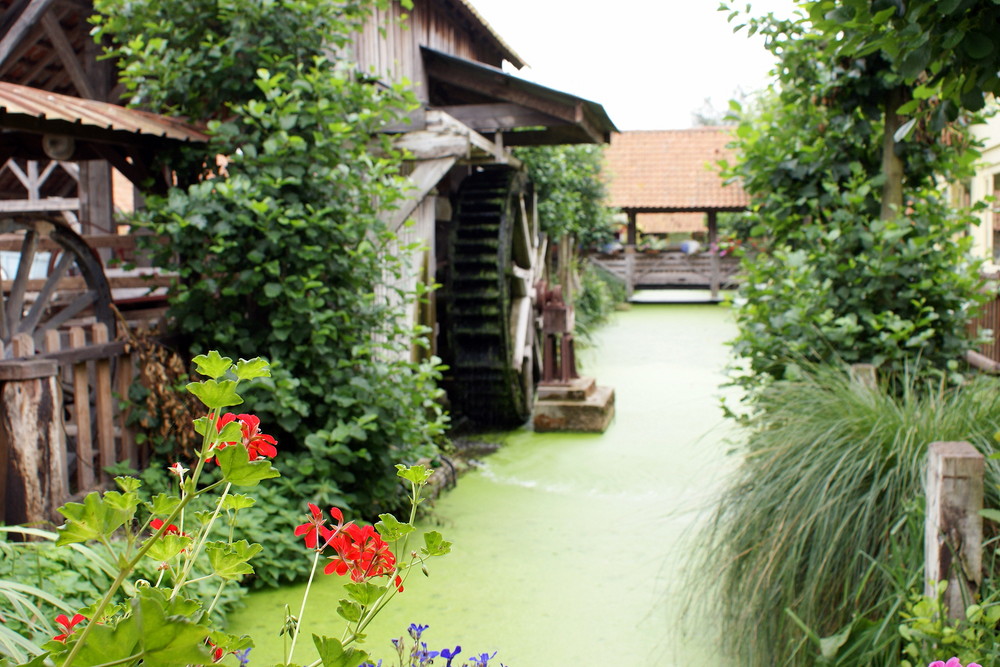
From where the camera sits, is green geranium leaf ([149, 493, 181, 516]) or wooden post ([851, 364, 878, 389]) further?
wooden post ([851, 364, 878, 389])

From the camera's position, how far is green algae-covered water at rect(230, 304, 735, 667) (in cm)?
370

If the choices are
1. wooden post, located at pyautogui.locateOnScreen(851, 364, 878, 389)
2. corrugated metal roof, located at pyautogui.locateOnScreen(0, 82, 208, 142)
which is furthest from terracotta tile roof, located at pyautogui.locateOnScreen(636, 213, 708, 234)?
corrugated metal roof, located at pyautogui.locateOnScreen(0, 82, 208, 142)

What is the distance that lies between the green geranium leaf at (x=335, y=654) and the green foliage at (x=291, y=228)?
3.27 meters

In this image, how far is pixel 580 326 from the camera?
14.0 m

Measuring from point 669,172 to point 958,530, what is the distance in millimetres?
20704

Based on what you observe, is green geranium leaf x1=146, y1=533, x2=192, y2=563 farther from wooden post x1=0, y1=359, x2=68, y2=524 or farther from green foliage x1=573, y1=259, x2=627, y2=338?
green foliage x1=573, y1=259, x2=627, y2=338

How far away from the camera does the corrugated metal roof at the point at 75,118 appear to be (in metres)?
3.68

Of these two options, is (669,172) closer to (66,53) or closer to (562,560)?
(66,53)

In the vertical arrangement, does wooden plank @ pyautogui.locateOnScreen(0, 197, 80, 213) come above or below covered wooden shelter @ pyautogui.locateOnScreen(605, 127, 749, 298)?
below

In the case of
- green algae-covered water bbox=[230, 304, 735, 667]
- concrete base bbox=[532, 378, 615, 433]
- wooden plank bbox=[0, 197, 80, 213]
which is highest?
wooden plank bbox=[0, 197, 80, 213]

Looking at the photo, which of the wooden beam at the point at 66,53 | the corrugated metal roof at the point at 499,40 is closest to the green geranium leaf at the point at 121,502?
the wooden beam at the point at 66,53

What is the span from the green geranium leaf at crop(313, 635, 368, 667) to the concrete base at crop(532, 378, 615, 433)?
22.7 ft

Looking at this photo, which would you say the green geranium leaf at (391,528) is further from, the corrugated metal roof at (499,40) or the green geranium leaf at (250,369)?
the corrugated metal roof at (499,40)

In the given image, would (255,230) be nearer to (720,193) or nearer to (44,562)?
(44,562)
